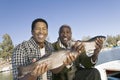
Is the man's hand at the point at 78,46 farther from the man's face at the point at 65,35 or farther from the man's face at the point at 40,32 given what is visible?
the man's face at the point at 65,35

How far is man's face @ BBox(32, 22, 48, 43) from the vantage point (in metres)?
5.47

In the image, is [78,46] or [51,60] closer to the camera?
[51,60]

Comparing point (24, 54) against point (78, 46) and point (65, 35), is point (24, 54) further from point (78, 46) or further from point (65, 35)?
point (65, 35)

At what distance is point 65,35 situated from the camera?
6.99 m

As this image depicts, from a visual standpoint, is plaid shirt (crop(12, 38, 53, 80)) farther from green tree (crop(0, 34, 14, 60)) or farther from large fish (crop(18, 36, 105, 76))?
green tree (crop(0, 34, 14, 60))

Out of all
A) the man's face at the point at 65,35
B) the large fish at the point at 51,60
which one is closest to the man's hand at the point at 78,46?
the large fish at the point at 51,60

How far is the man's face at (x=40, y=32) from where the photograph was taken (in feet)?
18.0

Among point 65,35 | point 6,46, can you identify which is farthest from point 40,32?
point 6,46

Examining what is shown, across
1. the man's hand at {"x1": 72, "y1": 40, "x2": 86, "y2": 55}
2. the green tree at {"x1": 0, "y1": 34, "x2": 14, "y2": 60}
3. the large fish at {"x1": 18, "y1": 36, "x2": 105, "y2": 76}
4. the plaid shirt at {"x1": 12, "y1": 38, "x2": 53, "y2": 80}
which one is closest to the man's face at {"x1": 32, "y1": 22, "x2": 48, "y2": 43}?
the plaid shirt at {"x1": 12, "y1": 38, "x2": 53, "y2": 80}

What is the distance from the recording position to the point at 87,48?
18.8ft

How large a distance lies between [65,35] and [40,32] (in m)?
1.62

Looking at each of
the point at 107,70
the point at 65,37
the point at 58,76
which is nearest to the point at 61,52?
the point at 58,76

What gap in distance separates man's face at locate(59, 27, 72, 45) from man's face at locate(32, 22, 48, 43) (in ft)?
4.70

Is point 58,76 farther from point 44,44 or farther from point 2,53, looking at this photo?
point 2,53
